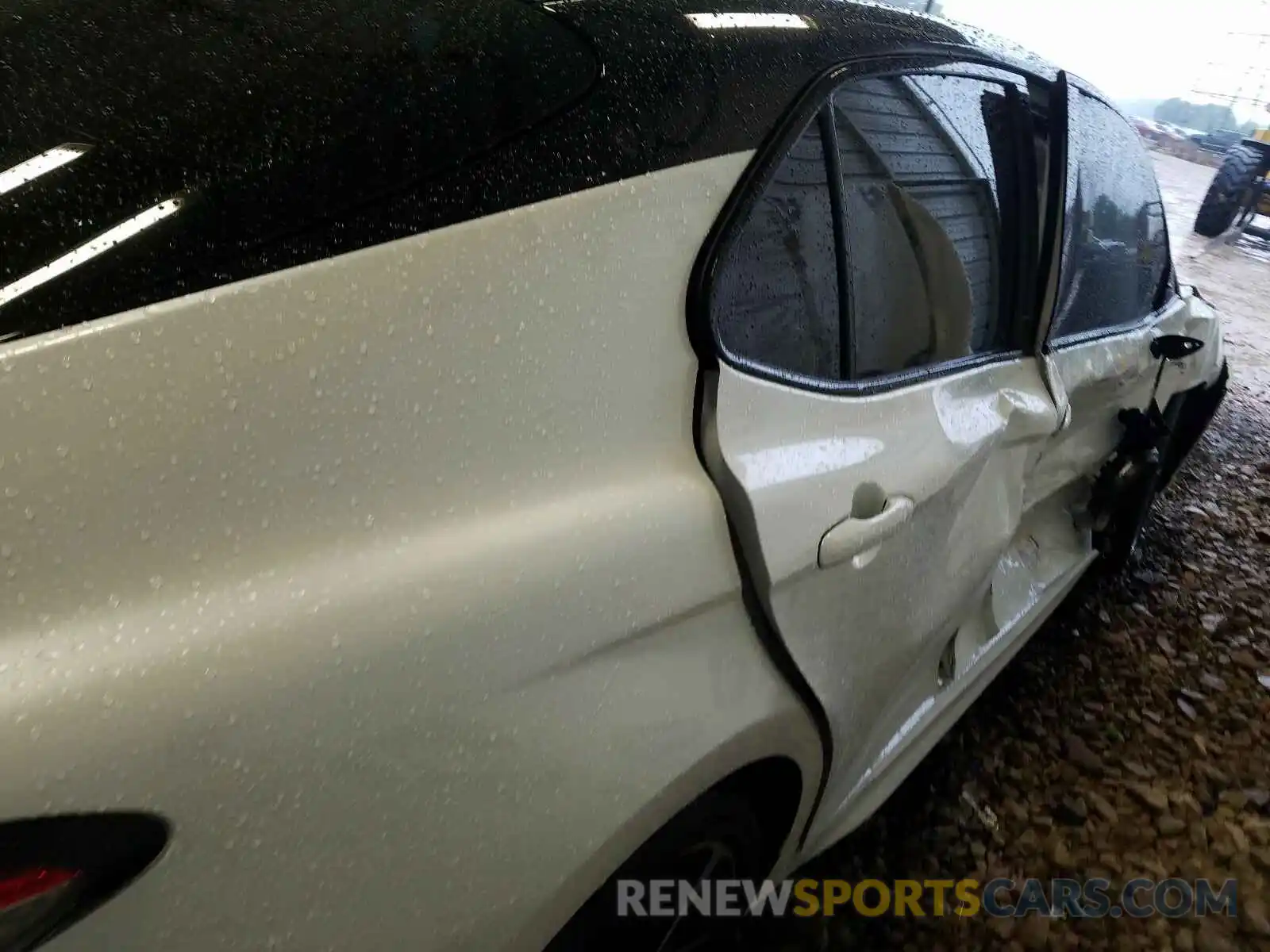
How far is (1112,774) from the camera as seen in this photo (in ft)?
7.61

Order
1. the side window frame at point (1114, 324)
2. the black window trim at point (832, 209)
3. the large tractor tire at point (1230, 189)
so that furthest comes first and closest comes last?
the large tractor tire at point (1230, 189) → the side window frame at point (1114, 324) → the black window trim at point (832, 209)

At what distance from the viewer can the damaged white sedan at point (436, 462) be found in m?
0.66

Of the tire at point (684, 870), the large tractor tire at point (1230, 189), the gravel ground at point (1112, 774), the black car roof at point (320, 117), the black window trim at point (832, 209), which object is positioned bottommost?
the large tractor tire at point (1230, 189)

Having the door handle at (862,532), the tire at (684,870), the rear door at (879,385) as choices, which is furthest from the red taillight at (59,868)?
the door handle at (862,532)

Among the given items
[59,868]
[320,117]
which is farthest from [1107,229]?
[59,868]

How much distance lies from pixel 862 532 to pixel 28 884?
3.05 feet

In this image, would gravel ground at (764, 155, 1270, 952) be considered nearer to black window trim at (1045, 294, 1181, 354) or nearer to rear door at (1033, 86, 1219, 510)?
rear door at (1033, 86, 1219, 510)

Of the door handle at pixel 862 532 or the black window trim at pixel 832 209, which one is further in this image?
the door handle at pixel 862 532

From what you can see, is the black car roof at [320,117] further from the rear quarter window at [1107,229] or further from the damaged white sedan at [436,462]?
the rear quarter window at [1107,229]

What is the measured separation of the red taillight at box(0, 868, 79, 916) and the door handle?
82cm

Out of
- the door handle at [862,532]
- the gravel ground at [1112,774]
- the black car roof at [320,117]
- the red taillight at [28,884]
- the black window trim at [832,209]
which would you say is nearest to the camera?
the red taillight at [28,884]

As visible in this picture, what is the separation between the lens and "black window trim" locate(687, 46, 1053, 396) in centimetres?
100

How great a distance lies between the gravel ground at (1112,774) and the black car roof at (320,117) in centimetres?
152

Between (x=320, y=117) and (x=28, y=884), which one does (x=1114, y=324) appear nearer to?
(x=320, y=117)
